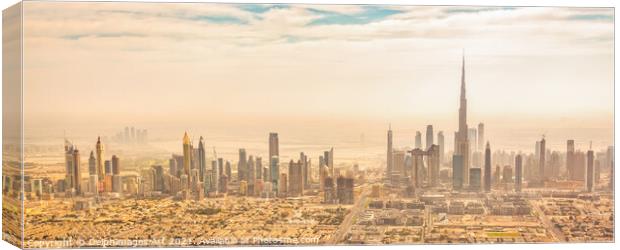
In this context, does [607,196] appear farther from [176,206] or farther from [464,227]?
[176,206]

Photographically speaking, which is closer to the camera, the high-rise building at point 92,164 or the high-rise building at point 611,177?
the high-rise building at point 92,164

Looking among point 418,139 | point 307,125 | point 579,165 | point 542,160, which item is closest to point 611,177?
point 579,165

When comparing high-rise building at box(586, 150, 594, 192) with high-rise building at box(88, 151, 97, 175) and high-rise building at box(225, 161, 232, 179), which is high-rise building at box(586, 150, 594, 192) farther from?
high-rise building at box(88, 151, 97, 175)

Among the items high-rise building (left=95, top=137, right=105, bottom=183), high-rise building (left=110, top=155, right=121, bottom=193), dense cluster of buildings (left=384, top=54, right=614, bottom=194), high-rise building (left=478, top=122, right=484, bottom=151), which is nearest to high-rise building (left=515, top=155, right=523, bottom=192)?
dense cluster of buildings (left=384, top=54, right=614, bottom=194)

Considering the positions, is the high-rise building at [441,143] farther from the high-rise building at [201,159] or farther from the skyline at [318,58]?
the high-rise building at [201,159]

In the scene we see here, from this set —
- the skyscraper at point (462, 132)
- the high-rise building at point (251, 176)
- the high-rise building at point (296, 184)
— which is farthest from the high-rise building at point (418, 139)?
the high-rise building at point (251, 176)

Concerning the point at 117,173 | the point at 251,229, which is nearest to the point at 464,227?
the point at 251,229

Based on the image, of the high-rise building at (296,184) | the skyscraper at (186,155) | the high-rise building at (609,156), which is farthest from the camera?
the high-rise building at (609,156)
